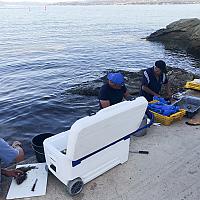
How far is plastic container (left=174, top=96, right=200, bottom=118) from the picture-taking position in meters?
7.18

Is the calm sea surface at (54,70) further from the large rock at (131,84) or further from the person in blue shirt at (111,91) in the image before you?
the person in blue shirt at (111,91)

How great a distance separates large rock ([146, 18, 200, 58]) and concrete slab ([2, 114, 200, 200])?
1928 cm

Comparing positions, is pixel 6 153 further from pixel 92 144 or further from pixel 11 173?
pixel 92 144

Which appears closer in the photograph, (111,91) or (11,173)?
(11,173)

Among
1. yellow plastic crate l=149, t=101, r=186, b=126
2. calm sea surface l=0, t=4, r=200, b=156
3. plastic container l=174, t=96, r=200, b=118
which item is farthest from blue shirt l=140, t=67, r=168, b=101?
calm sea surface l=0, t=4, r=200, b=156

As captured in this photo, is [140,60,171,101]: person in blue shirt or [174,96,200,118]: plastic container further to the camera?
[140,60,171,101]: person in blue shirt

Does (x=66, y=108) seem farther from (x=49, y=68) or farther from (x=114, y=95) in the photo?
(x=49, y=68)

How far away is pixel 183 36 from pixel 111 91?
23876mm

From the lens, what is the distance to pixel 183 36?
27.9m

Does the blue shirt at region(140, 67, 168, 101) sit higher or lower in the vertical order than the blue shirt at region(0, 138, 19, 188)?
higher

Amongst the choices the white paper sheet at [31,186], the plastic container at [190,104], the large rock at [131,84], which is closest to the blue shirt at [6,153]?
the white paper sheet at [31,186]

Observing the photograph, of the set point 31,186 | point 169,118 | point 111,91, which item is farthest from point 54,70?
point 31,186

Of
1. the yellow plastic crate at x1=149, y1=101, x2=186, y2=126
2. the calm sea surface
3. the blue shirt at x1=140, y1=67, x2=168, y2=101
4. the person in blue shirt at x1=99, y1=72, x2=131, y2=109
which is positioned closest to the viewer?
the person in blue shirt at x1=99, y1=72, x2=131, y2=109

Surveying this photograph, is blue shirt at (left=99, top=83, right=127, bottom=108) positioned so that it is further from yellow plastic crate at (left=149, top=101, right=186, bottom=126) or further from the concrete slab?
yellow plastic crate at (left=149, top=101, right=186, bottom=126)
